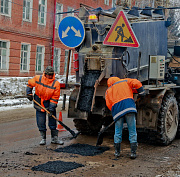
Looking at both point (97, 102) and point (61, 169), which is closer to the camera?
point (61, 169)

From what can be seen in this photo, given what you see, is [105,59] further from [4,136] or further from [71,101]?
[4,136]

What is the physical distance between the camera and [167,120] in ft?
27.1

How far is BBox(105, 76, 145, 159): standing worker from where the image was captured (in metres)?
6.86

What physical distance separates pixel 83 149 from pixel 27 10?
1743cm

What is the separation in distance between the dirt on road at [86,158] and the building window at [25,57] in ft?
46.7

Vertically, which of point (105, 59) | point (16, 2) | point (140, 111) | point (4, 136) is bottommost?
point (4, 136)

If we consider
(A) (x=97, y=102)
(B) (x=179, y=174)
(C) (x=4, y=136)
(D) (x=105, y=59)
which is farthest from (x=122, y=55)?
(C) (x=4, y=136)

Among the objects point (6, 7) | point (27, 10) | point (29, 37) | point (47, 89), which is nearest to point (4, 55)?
point (29, 37)

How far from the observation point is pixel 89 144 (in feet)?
26.2

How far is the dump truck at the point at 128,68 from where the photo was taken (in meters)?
7.50

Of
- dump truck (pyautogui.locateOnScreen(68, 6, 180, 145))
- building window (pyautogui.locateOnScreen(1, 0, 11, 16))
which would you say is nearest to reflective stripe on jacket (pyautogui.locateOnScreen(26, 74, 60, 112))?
dump truck (pyautogui.locateOnScreen(68, 6, 180, 145))

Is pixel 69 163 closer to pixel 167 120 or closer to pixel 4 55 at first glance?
pixel 167 120

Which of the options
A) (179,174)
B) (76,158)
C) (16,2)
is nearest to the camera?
(179,174)

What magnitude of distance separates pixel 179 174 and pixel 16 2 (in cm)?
1834
